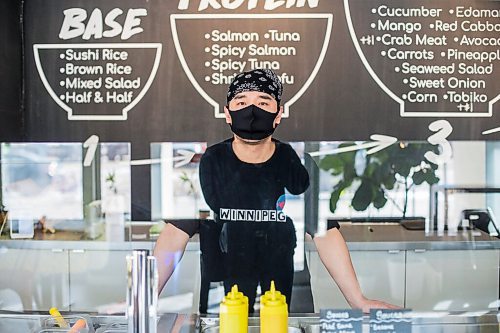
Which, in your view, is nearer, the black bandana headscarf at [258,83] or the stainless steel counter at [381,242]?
the black bandana headscarf at [258,83]

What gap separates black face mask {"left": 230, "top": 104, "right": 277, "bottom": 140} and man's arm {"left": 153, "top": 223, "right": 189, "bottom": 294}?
0.39 meters

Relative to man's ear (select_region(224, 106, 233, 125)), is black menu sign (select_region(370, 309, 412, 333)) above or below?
below

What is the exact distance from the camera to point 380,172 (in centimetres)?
226

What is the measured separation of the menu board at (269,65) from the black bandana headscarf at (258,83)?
1.8 inches

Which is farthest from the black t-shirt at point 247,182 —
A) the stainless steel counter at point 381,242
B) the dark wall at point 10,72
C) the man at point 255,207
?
the dark wall at point 10,72

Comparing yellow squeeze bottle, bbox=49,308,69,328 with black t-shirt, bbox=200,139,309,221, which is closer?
yellow squeeze bottle, bbox=49,308,69,328

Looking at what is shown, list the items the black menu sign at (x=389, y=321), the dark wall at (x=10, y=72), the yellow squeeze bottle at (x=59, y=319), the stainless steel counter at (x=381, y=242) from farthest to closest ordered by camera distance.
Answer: the stainless steel counter at (x=381, y=242) < the dark wall at (x=10, y=72) < the yellow squeeze bottle at (x=59, y=319) < the black menu sign at (x=389, y=321)

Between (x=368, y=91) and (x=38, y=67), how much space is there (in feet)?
3.52

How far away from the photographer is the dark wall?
2.08 metres

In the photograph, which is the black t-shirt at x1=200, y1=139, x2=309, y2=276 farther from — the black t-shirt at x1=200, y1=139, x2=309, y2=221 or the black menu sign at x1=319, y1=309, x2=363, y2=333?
the black menu sign at x1=319, y1=309, x2=363, y2=333

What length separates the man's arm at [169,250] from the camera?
2047mm

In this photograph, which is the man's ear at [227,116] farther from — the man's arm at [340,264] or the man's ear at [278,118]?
the man's arm at [340,264]

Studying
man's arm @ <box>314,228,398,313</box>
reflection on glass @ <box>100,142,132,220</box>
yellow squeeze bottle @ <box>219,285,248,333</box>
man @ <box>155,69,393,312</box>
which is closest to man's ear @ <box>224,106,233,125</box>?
man @ <box>155,69,393,312</box>

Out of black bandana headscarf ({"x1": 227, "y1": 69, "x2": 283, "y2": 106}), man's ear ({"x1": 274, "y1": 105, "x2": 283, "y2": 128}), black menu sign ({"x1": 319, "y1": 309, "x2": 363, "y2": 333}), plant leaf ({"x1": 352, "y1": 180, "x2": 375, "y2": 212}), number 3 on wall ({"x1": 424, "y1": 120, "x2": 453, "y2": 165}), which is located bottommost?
black menu sign ({"x1": 319, "y1": 309, "x2": 363, "y2": 333})
